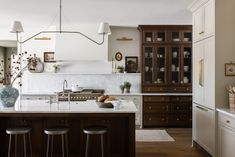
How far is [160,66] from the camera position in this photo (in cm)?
733

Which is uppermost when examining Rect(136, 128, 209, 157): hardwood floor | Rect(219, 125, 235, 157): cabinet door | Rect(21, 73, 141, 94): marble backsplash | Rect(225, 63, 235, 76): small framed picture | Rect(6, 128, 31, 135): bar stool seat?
Rect(225, 63, 235, 76): small framed picture

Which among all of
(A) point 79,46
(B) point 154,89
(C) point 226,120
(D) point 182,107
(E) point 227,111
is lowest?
(D) point 182,107

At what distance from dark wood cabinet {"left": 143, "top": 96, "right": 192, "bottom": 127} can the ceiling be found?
6.37 feet

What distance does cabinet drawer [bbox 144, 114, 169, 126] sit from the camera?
23.4 feet

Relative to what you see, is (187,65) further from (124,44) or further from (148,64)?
(124,44)

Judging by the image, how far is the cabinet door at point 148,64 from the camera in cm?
728

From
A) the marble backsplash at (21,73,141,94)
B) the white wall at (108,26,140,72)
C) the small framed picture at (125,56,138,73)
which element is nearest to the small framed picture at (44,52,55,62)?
the marble backsplash at (21,73,141,94)

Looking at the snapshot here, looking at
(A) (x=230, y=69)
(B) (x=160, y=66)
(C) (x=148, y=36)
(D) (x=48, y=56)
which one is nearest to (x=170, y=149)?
(A) (x=230, y=69)

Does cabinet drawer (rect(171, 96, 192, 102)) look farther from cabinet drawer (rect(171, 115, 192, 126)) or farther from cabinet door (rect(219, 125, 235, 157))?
cabinet door (rect(219, 125, 235, 157))

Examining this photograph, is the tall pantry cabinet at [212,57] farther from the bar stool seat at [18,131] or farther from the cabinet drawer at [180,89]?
the bar stool seat at [18,131]

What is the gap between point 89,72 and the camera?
746cm

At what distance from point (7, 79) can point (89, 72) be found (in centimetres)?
321

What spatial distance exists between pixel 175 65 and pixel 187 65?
0.32 metres

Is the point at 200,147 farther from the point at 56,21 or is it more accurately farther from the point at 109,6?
the point at 56,21
